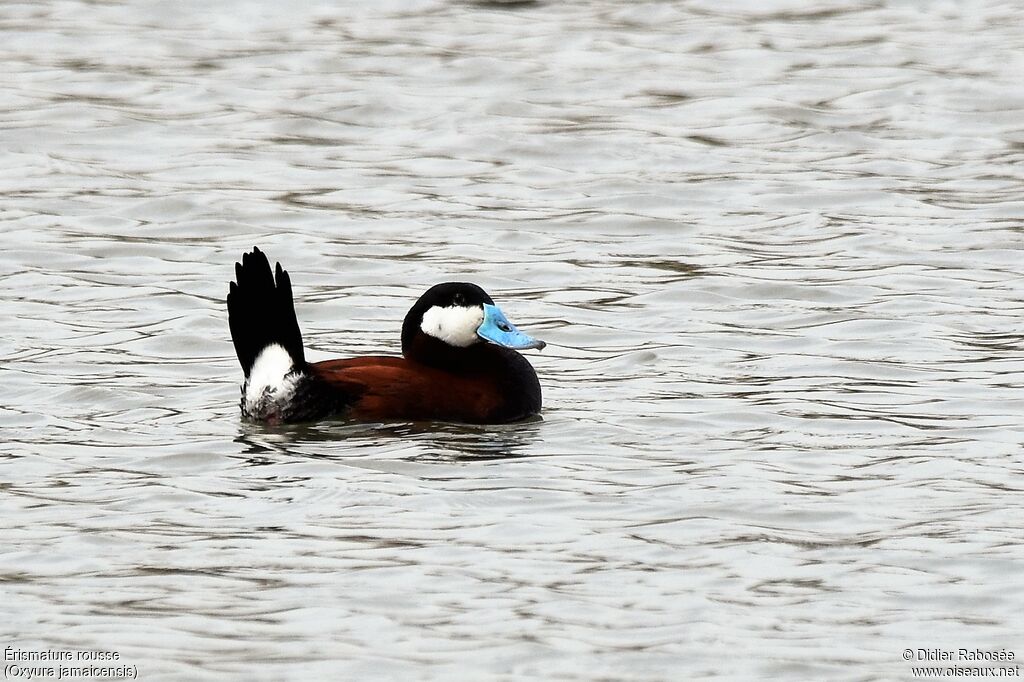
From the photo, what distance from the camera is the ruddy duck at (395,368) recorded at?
7.90m

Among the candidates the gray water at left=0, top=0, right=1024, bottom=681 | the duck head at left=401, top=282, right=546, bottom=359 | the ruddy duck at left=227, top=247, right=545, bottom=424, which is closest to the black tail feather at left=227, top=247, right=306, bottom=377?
the ruddy duck at left=227, top=247, right=545, bottom=424

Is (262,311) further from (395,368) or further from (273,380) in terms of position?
(395,368)

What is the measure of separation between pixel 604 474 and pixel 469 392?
40.1 inches

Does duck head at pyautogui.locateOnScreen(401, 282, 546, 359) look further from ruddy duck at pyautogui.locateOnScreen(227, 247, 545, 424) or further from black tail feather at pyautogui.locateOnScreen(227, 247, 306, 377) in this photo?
black tail feather at pyautogui.locateOnScreen(227, 247, 306, 377)

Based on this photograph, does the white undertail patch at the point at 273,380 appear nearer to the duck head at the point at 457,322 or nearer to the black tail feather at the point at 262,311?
the black tail feather at the point at 262,311

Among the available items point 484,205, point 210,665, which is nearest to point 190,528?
point 210,665

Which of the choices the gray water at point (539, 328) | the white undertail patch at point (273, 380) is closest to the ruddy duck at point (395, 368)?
the white undertail patch at point (273, 380)

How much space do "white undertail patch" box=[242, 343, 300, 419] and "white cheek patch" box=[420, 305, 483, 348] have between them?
0.62 metres

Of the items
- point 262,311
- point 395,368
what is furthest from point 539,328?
point 262,311

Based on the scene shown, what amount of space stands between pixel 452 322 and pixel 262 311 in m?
0.78

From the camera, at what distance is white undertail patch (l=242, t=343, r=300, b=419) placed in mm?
7887

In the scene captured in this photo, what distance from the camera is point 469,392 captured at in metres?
8.09

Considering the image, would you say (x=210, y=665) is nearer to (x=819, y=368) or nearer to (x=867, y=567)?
(x=867, y=567)

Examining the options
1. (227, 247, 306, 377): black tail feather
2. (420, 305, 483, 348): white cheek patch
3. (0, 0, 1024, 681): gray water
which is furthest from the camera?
(420, 305, 483, 348): white cheek patch
